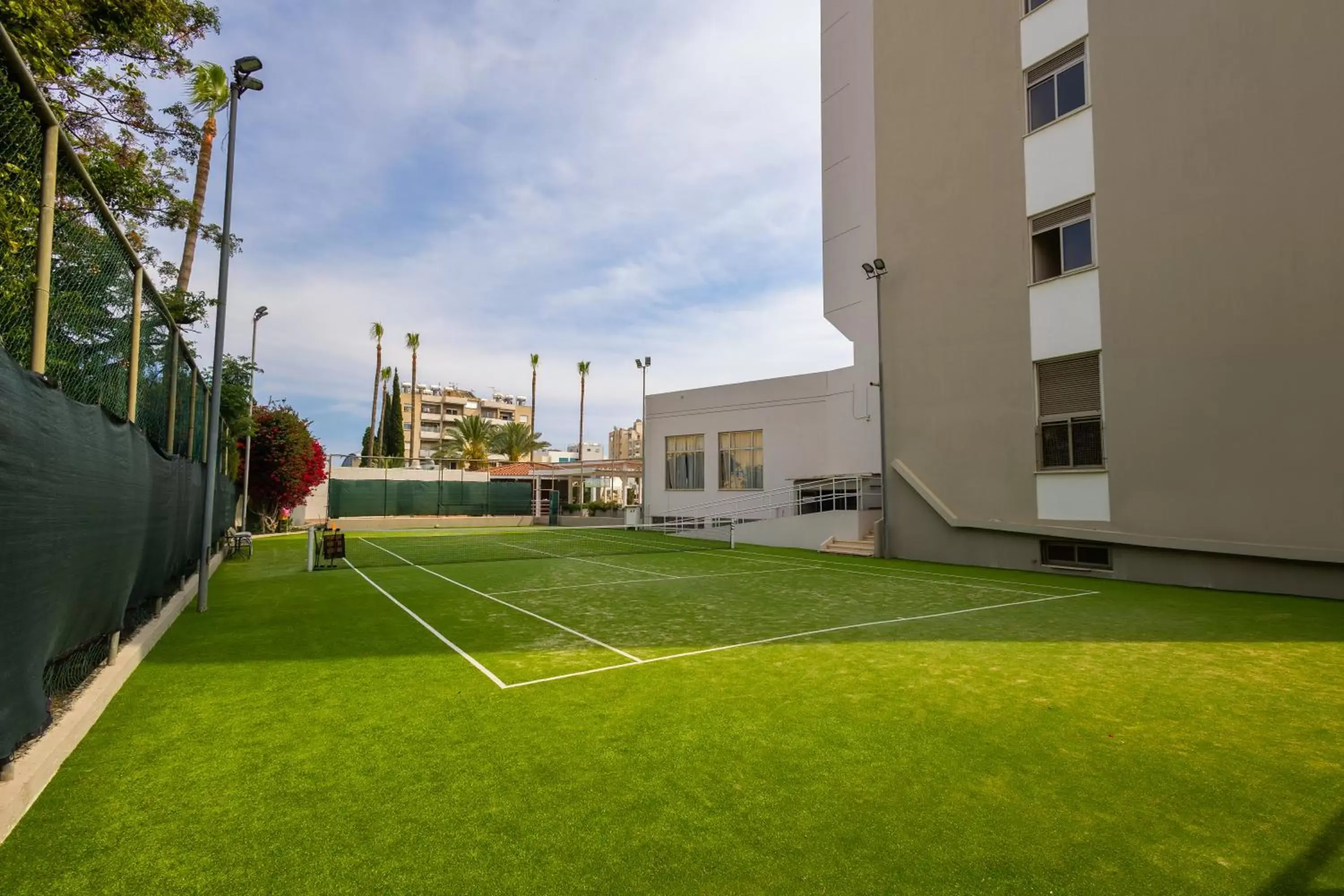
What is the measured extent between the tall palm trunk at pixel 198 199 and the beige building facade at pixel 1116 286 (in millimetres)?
20873

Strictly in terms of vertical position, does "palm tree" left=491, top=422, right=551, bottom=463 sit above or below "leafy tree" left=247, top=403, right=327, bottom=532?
above

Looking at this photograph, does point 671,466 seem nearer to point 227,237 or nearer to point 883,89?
point 883,89

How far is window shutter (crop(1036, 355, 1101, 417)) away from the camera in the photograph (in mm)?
14578

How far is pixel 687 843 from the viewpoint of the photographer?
10.6 ft

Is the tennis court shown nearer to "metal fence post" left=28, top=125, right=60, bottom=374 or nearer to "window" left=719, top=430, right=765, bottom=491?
"metal fence post" left=28, top=125, right=60, bottom=374

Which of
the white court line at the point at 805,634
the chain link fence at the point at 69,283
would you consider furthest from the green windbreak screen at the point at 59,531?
the white court line at the point at 805,634

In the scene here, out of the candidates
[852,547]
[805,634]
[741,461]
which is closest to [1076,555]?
[852,547]

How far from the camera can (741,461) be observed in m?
30.8

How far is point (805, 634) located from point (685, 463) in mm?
25337

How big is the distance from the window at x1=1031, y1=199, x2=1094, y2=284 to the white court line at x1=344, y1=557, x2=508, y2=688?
1472 centimetres

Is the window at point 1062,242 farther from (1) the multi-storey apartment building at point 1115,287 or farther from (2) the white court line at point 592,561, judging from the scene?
(2) the white court line at point 592,561

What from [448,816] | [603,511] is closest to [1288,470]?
[448,816]

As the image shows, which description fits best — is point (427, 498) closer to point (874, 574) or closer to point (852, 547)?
point (852, 547)

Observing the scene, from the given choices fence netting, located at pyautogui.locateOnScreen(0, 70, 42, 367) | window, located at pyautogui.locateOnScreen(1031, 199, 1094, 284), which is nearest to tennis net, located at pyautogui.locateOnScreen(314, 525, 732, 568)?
window, located at pyautogui.locateOnScreen(1031, 199, 1094, 284)
